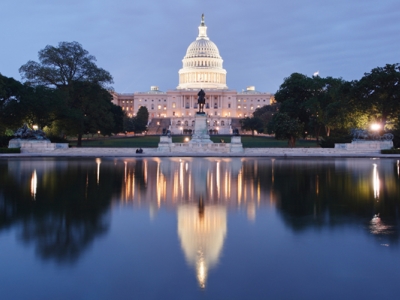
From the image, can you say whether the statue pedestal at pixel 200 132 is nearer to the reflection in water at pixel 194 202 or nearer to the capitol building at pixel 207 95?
the reflection in water at pixel 194 202

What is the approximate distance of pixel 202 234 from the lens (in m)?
11.3

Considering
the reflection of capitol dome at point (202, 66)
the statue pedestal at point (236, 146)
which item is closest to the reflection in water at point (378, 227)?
the statue pedestal at point (236, 146)

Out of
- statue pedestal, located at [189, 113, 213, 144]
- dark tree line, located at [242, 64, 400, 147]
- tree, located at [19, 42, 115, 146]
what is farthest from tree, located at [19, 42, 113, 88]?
dark tree line, located at [242, 64, 400, 147]

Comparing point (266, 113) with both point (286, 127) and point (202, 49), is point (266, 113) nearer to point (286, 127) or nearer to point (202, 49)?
point (286, 127)

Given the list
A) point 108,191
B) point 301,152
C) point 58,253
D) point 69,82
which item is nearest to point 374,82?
point 301,152

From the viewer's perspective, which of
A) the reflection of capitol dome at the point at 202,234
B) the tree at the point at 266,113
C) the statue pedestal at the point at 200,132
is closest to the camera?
the reflection of capitol dome at the point at 202,234

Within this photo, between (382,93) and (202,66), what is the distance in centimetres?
12525

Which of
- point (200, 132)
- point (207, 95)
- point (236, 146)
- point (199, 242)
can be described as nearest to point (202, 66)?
point (207, 95)

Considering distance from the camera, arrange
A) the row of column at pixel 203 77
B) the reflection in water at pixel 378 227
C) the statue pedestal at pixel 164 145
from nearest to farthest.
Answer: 1. the reflection in water at pixel 378 227
2. the statue pedestal at pixel 164 145
3. the row of column at pixel 203 77

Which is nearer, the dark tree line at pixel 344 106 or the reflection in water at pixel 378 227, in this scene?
the reflection in water at pixel 378 227

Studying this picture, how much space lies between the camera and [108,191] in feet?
59.8

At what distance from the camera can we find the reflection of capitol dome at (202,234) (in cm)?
910

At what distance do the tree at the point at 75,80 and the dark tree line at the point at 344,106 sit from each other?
2122 centimetres

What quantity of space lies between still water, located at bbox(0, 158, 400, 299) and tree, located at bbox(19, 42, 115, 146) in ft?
126
